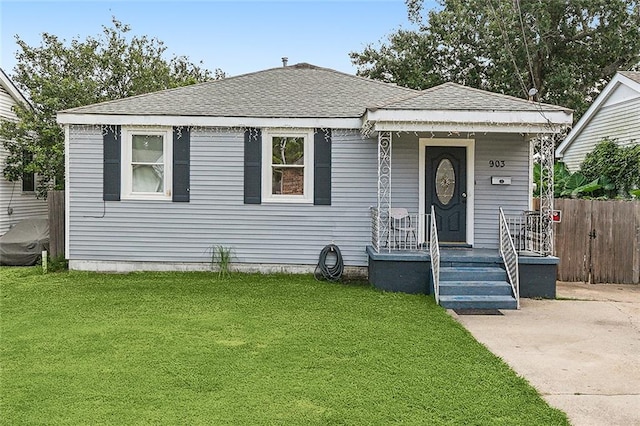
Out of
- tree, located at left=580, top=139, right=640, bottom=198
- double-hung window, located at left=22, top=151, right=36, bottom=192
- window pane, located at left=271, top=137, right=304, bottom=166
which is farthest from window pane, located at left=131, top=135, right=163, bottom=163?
tree, located at left=580, top=139, right=640, bottom=198

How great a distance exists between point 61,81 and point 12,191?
Result: 11.4 feet

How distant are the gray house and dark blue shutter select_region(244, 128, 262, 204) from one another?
19 mm

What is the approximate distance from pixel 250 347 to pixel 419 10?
80.0 feet

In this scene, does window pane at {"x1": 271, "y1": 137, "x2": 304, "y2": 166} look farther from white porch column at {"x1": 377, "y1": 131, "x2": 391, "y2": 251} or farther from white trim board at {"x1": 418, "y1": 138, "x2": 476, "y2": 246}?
white trim board at {"x1": 418, "y1": 138, "x2": 476, "y2": 246}

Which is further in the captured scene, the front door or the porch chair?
the front door

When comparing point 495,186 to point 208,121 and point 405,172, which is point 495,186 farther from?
point 208,121

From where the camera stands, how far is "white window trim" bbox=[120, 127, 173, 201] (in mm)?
10086

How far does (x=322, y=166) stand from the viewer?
996cm

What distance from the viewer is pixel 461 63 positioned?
80.8ft

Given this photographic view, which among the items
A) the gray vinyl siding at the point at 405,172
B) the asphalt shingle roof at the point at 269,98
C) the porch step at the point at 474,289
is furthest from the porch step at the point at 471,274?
the asphalt shingle roof at the point at 269,98

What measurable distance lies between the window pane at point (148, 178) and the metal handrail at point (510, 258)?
6224 mm

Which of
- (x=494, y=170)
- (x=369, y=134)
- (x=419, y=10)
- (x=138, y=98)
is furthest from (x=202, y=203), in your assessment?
(x=419, y=10)

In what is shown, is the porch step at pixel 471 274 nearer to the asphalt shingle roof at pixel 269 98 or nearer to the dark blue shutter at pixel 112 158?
the asphalt shingle roof at pixel 269 98

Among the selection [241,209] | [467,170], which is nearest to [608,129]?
[467,170]
